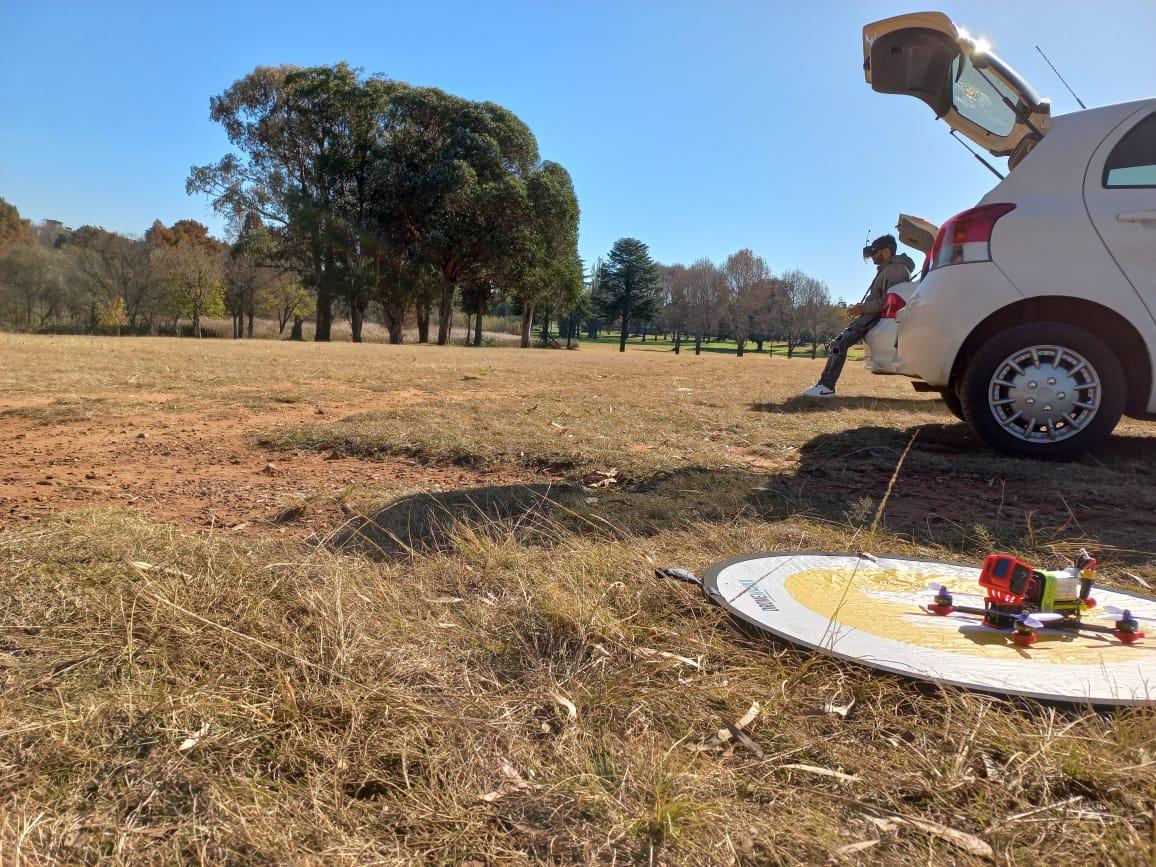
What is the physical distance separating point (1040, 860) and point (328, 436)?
4.74m

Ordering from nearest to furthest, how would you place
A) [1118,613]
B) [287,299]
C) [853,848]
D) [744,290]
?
[853,848] < [1118,613] < [287,299] < [744,290]

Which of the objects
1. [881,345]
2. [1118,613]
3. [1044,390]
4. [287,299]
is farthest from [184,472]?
[287,299]

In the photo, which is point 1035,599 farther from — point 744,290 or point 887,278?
point 744,290

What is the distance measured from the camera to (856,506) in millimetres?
3693

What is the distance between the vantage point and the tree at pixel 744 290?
2594 inches

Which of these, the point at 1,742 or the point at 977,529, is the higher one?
the point at 977,529

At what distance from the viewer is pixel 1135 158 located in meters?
4.49

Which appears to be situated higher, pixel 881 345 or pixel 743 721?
pixel 881 345

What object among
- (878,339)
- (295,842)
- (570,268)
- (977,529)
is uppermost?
(570,268)

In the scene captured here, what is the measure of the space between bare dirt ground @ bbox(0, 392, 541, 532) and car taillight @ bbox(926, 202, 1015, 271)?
315 centimetres

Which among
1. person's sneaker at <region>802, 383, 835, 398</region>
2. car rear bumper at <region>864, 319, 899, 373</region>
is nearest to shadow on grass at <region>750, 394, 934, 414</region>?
person's sneaker at <region>802, 383, 835, 398</region>

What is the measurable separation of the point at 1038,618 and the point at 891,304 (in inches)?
252

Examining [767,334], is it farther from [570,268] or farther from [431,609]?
[431,609]

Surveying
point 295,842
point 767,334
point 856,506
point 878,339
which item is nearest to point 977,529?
point 856,506
